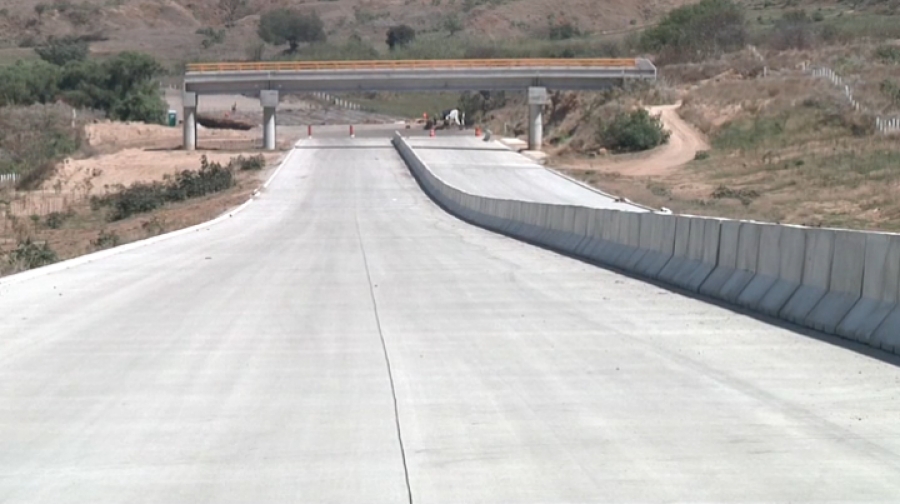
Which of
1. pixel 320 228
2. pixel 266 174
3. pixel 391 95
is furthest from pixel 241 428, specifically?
pixel 391 95

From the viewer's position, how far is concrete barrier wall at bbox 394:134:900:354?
48.0 feet

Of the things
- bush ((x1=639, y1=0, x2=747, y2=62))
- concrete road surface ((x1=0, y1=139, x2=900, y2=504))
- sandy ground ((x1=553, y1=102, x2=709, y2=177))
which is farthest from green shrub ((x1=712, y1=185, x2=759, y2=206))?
bush ((x1=639, y1=0, x2=747, y2=62))

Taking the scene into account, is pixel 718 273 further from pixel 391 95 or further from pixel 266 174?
pixel 391 95

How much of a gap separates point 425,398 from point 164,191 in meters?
59.8

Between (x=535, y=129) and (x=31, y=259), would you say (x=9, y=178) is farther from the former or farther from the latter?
(x=31, y=259)

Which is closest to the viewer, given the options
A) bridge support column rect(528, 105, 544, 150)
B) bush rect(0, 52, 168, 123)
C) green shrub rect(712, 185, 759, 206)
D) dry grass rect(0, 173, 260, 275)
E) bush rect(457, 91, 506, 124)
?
dry grass rect(0, 173, 260, 275)

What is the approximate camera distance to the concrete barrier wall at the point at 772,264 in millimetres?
14633

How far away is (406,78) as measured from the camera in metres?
86.4

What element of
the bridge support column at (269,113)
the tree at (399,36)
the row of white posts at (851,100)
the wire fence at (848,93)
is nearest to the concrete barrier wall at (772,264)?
the row of white posts at (851,100)

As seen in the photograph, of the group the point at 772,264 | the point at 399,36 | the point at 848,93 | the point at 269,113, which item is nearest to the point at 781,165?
the point at 848,93

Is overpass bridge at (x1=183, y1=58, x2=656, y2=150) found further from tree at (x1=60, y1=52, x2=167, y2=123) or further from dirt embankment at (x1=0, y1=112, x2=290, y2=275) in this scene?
tree at (x1=60, y1=52, x2=167, y2=123)

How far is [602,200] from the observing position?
60.5m

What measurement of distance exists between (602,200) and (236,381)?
48.6 metres

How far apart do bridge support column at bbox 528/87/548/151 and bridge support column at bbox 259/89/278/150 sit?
52.7ft
